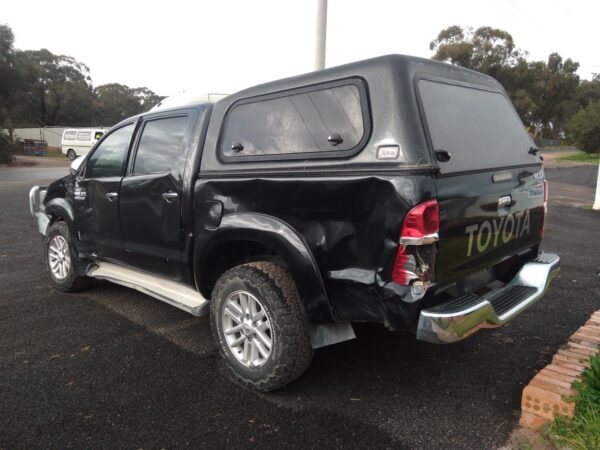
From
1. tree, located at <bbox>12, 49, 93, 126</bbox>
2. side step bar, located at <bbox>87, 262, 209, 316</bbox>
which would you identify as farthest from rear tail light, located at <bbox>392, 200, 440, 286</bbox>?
tree, located at <bbox>12, 49, 93, 126</bbox>

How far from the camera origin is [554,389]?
8.70 ft

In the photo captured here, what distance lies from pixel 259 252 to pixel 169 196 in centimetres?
87

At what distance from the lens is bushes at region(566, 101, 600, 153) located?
4172 cm

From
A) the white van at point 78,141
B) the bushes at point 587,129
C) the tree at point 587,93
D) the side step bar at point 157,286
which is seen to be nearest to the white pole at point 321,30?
the side step bar at point 157,286

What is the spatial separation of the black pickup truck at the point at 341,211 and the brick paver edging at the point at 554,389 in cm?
42

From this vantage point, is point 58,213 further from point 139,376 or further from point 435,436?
point 435,436

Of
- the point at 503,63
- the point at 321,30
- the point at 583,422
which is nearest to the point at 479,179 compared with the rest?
the point at 583,422

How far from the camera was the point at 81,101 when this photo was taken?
197 ft

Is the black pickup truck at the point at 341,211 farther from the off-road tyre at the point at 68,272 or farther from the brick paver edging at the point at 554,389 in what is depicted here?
the off-road tyre at the point at 68,272

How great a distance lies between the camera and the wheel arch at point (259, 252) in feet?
9.16

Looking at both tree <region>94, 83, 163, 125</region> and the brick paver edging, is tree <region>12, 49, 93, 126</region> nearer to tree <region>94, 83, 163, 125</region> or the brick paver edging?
tree <region>94, 83, 163, 125</region>

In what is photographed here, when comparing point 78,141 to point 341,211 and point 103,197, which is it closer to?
point 103,197

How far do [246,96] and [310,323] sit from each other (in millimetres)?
1620

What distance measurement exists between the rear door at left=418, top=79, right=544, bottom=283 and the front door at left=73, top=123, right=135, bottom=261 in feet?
9.06
